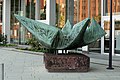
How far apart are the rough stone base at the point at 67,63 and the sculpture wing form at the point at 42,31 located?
2.20 ft

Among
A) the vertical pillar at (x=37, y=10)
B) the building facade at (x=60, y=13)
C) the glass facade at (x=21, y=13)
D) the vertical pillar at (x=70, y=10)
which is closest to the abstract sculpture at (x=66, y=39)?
the building facade at (x=60, y=13)

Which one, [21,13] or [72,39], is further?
[21,13]

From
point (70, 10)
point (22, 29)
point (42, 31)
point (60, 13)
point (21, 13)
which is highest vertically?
point (21, 13)

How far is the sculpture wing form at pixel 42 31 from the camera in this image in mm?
12433

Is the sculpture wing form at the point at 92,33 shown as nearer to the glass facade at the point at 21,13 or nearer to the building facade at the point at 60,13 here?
the building facade at the point at 60,13

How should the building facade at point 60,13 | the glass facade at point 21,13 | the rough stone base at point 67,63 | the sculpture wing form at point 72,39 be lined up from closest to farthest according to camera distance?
the rough stone base at point 67,63 < the sculpture wing form at point 72,39 < the building facade at point 60,13 < the glass facade at point 21,13

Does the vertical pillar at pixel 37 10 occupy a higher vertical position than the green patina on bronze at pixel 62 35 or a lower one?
higher

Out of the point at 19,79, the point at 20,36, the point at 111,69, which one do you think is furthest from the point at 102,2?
the point at 20,36

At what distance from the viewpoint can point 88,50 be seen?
21734 mm

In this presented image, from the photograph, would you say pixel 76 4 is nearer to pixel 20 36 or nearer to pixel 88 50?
pixel 88 50

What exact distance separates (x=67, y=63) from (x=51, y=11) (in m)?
15.7

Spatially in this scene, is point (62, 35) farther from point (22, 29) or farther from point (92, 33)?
point (22, 29)


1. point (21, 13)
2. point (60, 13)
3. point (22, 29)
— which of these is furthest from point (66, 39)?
point (21, 13)

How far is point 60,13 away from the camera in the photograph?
88.7 ft
